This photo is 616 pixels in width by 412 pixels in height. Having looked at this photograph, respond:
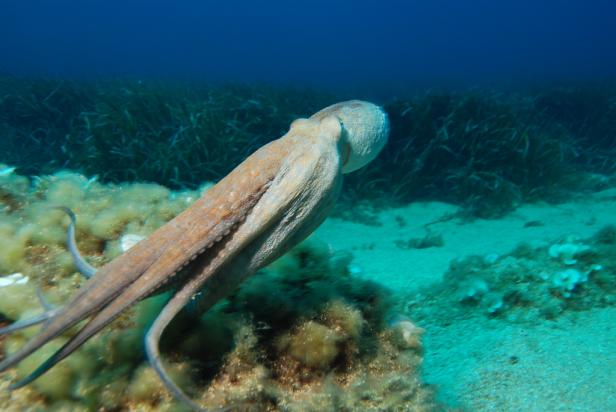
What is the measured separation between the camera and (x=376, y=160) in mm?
8820

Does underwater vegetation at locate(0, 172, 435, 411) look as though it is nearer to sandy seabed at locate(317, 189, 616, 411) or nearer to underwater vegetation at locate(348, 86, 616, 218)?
sandy seabed at locate(317, 189, 616, 411)

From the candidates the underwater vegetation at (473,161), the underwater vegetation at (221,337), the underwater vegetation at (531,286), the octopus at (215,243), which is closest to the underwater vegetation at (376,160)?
the underwater vegetation at (473,161)

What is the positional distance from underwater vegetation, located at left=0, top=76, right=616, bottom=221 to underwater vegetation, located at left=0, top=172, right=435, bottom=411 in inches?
197

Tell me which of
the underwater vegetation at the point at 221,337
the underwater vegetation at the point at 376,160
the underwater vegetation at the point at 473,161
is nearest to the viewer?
the underwater vegetation at the point at 221,337

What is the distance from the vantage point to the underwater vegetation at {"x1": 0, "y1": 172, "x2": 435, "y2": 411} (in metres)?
1.53

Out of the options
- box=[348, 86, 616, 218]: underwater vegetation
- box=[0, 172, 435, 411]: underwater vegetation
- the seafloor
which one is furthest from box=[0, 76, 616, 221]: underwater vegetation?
box=[0, 172, 435, 411]: underwater vegetation

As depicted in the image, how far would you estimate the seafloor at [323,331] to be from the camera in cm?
161

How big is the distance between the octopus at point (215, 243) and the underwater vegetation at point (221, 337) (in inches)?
7.6

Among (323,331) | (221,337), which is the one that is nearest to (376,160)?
(323,331)

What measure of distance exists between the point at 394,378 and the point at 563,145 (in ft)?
33.1

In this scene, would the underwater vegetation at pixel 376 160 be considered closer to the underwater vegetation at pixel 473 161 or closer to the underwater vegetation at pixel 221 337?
the underwater vegetation at pixel 473 161

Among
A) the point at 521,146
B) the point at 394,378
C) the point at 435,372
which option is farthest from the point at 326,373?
the point at 521,146

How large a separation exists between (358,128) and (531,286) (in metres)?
3.07

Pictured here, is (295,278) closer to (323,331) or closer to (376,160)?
(323,331)
